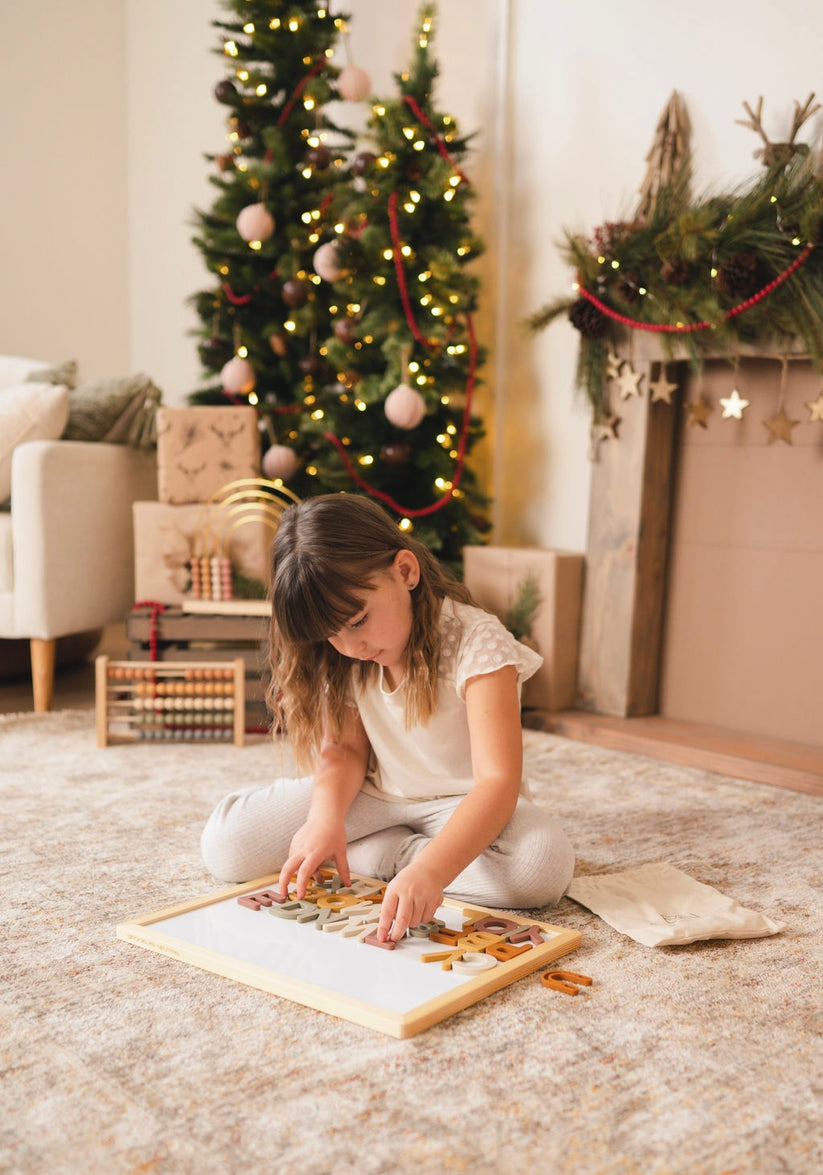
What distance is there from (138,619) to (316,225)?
3.87 ft

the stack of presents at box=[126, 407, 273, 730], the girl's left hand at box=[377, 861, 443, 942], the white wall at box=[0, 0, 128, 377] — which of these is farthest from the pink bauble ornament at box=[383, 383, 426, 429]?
the white wall at box=[0, 0, 128, 377]

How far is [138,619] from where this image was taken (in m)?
2.42

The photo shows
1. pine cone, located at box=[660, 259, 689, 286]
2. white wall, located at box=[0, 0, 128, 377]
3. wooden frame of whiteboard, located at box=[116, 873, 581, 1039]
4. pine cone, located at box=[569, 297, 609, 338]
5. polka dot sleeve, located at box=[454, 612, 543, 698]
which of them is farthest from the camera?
white wall, located at box=[0, 0, 128, 377]

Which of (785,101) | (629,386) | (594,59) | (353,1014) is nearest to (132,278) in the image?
(594,59)

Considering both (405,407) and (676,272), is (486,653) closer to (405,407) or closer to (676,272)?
(676,272)

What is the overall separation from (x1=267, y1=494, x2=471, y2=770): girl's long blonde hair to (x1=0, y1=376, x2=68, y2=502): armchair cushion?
4.46ft

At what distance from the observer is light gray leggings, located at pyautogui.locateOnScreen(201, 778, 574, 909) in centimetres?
139

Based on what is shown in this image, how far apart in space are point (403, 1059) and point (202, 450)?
1827mm

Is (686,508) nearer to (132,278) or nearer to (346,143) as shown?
(346,143)

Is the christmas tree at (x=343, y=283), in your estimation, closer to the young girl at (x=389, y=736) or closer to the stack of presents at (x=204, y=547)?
the stack of presents at (x=204, y=547)

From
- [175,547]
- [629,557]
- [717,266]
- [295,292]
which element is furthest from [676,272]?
[175,547]

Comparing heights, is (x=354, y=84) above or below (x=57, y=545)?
above

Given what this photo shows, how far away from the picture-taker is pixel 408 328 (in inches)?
104

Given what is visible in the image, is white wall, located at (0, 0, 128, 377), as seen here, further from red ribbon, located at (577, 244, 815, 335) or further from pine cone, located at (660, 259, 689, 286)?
pine cone, located at (660, 259, 689, 286)
